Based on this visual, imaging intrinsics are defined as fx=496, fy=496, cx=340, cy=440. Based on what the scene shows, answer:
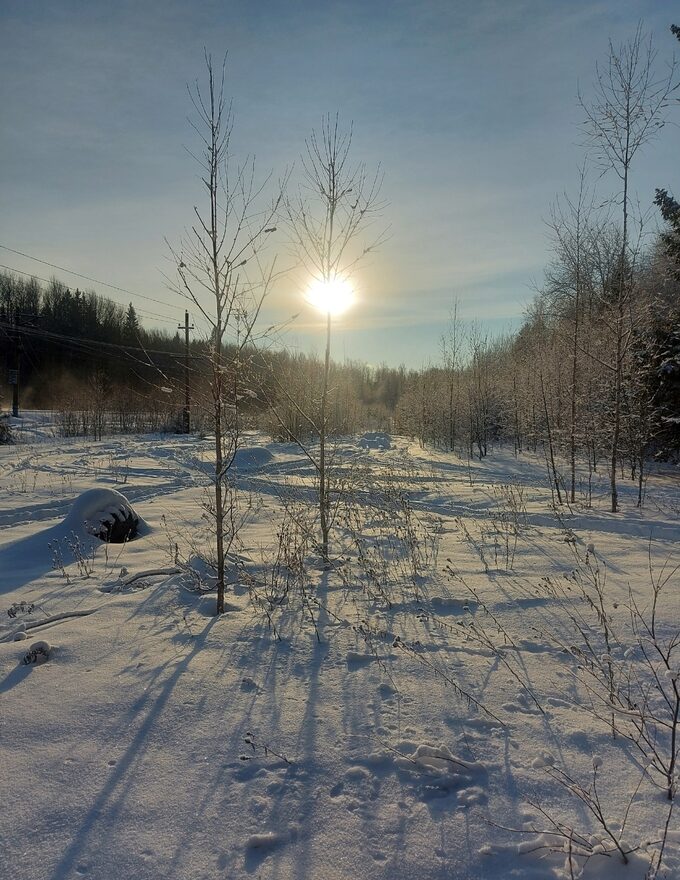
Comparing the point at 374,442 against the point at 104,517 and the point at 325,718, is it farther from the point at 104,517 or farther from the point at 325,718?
the point at 325,718

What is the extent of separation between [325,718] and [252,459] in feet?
42.2

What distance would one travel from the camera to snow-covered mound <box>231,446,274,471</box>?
14.4 meters

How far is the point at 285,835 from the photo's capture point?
5.84ft

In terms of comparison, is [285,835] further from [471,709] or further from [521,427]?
[521,427]

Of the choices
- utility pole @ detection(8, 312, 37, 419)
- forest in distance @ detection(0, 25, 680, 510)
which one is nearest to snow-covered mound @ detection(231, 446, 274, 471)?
forest in distance @ detection(0, 25, 680, 510)

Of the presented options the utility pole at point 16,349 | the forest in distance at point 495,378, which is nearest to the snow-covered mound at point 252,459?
the forest in distance at point 495,378

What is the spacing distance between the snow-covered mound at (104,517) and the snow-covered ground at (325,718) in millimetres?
520

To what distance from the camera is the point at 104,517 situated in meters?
6.04

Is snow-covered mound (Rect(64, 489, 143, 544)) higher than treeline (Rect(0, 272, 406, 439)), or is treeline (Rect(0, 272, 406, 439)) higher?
treeline (Rect(0, 272, 406, 439))

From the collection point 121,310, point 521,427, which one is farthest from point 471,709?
point 121,310

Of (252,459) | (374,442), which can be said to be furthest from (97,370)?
(252,459)

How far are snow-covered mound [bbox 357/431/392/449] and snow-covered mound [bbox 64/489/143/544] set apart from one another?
15015 millimetres

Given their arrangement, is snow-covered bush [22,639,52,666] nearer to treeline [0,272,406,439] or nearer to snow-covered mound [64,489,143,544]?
snow-covered mound [64,489,143,544]

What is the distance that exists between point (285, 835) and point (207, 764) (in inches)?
20.6
